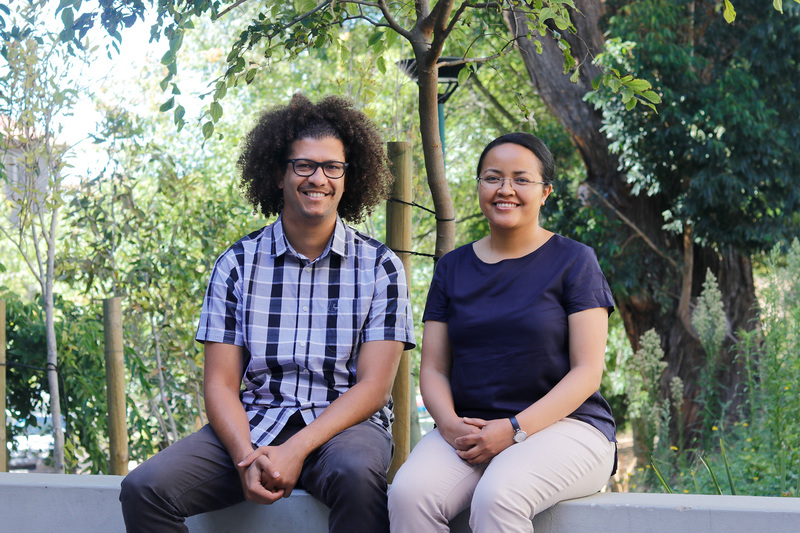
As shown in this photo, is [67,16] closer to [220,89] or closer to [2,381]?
[220,89]

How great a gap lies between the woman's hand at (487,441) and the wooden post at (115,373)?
1.71m

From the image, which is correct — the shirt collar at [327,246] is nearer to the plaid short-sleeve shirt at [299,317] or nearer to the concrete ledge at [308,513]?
the plaid short-sleeve shirt at [299,317]

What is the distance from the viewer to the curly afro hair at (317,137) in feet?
8.96

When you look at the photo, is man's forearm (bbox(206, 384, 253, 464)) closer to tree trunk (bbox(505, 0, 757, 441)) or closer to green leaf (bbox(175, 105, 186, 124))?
green leaf (bbox(175, 105, 186, 124))

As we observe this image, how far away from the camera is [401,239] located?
310 cm

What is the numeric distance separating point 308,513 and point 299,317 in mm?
607

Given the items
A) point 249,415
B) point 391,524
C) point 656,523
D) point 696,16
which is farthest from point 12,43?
point 696,16

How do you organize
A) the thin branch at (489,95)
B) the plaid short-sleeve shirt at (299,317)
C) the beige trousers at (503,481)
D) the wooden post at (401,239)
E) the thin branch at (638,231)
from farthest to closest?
the thin branch at (489,95), the thin branch at (638,231), the wooden post at (401,239), the plaid short-sleeve shirt at (299,317), the beige trousers at (503,481)

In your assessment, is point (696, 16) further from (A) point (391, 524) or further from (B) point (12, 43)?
(A) point (391, 524)

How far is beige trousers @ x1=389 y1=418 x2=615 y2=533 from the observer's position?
2.02 metres

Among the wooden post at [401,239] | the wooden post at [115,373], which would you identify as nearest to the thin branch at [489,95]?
the wooden post at [401,239]

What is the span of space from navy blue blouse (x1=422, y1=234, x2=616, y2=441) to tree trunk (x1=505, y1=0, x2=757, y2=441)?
7.34 meters

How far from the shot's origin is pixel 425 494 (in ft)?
6.89

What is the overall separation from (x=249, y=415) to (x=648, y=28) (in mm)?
7085
